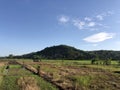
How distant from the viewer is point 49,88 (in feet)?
75.8

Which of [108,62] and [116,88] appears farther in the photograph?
[108,62]

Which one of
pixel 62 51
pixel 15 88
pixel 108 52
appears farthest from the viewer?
pixel 62 51

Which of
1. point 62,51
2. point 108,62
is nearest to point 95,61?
point 108,62

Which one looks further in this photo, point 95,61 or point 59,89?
point 95,61

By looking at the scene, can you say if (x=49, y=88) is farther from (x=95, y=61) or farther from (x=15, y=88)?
(x=95, y=61)

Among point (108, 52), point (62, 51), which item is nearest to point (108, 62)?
point (108, 52)

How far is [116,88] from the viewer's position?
78.9 ft

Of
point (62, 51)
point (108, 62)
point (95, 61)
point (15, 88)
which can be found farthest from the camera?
point (62, 51)

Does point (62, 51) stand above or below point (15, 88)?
above

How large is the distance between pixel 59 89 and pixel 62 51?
570 ft

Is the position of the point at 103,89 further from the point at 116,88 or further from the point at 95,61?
the point at 95,61

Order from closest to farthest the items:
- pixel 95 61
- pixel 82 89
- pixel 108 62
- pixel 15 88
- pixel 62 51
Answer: pixel 82 89
pixel 15 88
pixel 108 62
pixel 95 61
pixel 62 51

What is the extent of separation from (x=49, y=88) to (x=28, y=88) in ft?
7.38

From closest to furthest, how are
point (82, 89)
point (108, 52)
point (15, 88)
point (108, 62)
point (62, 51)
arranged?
point (82, 89) → point (15, 88) → point (108, 62) → point (108, 52) → point (62, 51)
